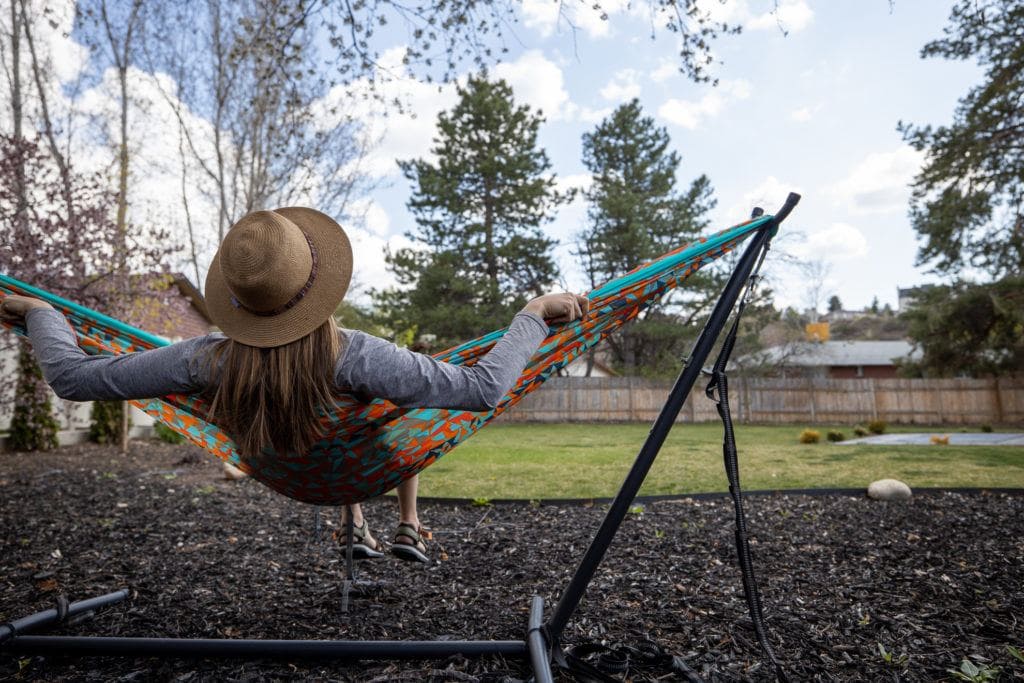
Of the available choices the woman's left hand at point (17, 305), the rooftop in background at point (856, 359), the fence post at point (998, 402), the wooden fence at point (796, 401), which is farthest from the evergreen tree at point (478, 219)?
the rooftop in background at point (856, 359)

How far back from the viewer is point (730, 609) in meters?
2.12

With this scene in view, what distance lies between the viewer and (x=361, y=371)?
1.21m

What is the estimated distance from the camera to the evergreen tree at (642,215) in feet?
Answer: 48.1

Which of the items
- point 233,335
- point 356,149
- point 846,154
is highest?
point 356,149

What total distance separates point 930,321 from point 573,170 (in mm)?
9045

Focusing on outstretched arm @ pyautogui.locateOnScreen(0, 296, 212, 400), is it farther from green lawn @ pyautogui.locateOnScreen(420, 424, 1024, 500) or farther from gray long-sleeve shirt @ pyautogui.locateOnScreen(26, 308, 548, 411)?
green lawn @ pyautogui.locateOnScreen(420, 424, 1024, 500)

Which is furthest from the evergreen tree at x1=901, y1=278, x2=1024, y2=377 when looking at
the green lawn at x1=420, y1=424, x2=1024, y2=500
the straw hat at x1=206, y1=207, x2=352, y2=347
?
the straw hat at x1=206, y1=207, x2=352, y2=347

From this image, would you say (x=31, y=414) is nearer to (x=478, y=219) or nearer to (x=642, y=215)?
(x=478, y=219)

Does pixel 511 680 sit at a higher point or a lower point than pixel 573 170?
lower

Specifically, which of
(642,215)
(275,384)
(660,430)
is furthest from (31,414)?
(642,215)

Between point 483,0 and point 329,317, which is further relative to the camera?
point 483,0

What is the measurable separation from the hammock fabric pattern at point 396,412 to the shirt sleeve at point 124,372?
19 centimetres

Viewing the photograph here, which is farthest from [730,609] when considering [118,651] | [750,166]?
[750,166]

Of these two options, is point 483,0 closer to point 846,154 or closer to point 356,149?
point 846,154
